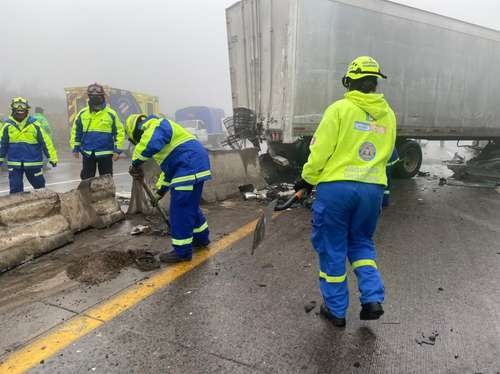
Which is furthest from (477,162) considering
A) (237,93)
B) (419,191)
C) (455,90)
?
(237,93)

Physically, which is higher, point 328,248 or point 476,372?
point 328,248

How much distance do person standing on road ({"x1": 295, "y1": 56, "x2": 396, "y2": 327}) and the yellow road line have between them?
1372 millimetres

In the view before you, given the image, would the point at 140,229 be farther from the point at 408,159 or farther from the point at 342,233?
the point at 408,159

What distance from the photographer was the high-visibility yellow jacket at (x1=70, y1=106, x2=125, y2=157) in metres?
5.66

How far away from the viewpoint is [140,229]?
4609 millimetres

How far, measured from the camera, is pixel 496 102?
1008cm

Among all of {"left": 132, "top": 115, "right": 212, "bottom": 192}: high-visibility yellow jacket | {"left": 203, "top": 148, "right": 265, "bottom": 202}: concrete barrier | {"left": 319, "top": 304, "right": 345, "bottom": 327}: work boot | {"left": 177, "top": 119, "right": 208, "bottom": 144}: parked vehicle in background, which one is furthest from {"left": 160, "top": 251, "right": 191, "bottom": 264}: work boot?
{"left": 177, "top": 119, "right": 208, "bottom": 144}: parked vehicle in background

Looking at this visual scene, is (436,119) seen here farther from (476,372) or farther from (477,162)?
(476,372)

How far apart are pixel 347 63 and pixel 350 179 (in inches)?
210

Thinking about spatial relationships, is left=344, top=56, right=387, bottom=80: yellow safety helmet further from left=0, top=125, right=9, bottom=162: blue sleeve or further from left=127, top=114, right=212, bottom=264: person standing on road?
left=0, top=125, right=9, bottom=162: blue sleeve

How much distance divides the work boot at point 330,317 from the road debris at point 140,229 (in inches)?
98.9

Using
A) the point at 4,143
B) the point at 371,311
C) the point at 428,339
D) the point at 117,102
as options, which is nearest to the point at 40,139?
the point at 4,143

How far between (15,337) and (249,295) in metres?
1.57

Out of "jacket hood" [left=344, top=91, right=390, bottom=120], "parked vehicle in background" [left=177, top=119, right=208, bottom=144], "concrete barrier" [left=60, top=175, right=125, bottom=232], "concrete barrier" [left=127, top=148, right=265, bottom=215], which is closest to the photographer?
"jacket hood" [left=344, top=91, right=390, bottom=120]
